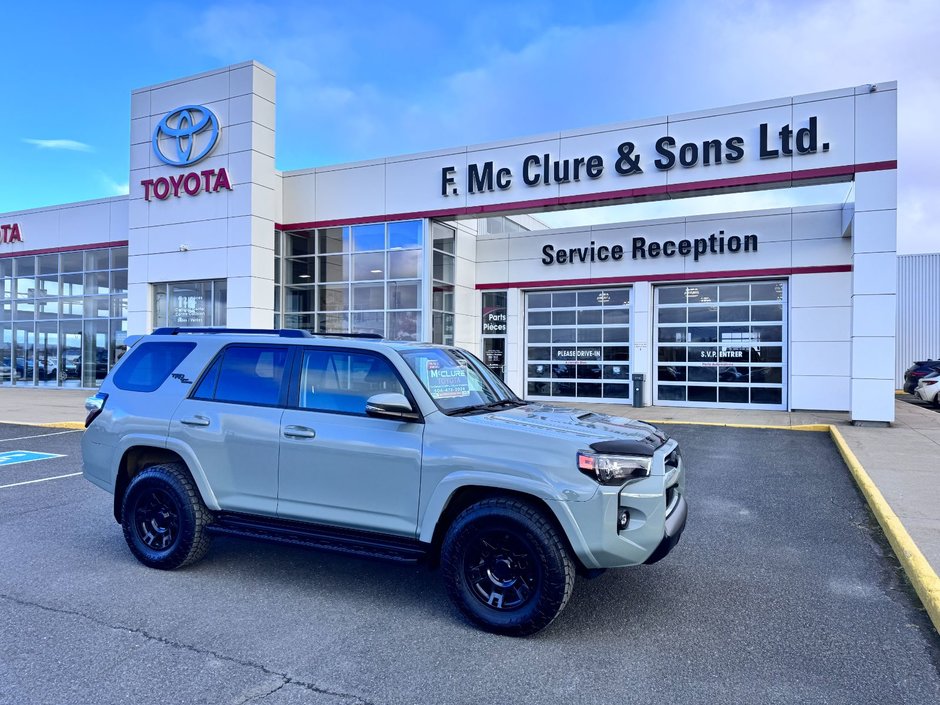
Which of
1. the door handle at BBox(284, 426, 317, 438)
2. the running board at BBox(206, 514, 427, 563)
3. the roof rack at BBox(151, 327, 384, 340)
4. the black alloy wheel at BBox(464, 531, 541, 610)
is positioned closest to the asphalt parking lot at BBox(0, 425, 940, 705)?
the black alloy wheel at BBox(464, 531, 541, 610)

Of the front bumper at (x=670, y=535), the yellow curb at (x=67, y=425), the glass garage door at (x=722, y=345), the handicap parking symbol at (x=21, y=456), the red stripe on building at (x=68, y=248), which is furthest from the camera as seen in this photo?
the red stripe on building at (x=68, y=248)

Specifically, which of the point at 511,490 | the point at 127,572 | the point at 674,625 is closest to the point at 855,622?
the point at 674,625

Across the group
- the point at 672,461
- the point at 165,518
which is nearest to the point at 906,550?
the point at 672,461

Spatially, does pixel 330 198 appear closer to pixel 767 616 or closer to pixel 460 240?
pixel 460 240

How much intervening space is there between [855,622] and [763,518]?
106 inches

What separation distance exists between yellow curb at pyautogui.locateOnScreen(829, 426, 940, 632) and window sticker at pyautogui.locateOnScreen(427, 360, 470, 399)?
3.35m

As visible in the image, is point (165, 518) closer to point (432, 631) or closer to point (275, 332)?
point (275, 332)

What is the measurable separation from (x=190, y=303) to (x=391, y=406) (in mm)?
18142

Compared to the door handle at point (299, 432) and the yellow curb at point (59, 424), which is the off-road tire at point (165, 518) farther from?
the yellow curb at point (59, 424)

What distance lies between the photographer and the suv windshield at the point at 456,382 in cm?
475

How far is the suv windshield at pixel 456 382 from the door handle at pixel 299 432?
830 millimetres

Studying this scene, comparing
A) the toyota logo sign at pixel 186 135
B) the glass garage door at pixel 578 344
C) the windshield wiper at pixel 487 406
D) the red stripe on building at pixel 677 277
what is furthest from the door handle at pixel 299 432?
the toyota logo sign at pixel 186 135

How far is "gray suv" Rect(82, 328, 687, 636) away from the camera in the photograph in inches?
157

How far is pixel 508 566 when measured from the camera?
409cm
